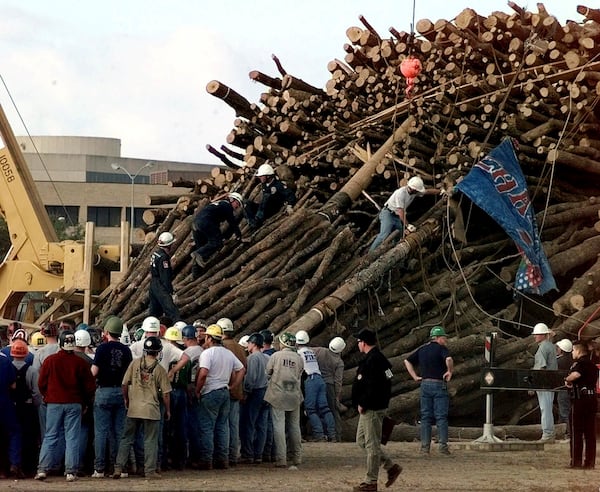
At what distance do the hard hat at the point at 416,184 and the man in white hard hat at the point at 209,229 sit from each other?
3.20 meters

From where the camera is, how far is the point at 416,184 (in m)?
24.8

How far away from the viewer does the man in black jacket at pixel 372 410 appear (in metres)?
15.1

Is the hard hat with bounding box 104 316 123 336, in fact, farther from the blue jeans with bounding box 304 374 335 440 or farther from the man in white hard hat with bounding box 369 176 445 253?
the man in white hard hat with bounding box 369 176 445 253

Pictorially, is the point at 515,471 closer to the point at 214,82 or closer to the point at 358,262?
the point at 358,262

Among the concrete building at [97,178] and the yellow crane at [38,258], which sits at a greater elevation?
the concrete building at [97,178]

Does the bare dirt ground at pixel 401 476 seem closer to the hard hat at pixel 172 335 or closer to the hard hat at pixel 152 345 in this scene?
the hard hat at pixel 152 345

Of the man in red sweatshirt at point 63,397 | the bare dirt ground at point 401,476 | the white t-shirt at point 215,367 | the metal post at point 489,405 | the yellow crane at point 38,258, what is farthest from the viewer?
the yellow crane at point 38,258

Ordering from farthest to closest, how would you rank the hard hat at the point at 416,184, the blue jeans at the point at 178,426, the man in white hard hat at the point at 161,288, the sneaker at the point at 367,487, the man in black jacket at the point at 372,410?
the hard hat at the point at 416,184 < the man in white hard hat at the point at 161,288 < the blue jeans at the point at 178,426 < the man in black jacket at the point at 372,410 < the sneaker at the point at 367,487

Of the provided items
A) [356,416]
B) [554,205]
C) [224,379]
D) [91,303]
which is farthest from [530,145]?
[224,379]

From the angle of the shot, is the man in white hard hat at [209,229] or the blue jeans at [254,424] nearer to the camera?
the blue jeans at [254,424]

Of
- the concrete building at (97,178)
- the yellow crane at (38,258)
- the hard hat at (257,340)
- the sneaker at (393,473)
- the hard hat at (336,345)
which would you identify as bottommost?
the sneaker at (393,473)

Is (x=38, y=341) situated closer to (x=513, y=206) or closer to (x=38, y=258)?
(x=513, y=206)

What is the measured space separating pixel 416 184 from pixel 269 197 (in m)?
2.92

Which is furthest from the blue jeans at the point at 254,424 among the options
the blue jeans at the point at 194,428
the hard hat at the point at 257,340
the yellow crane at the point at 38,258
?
the yellow crane at the point at 38,258
